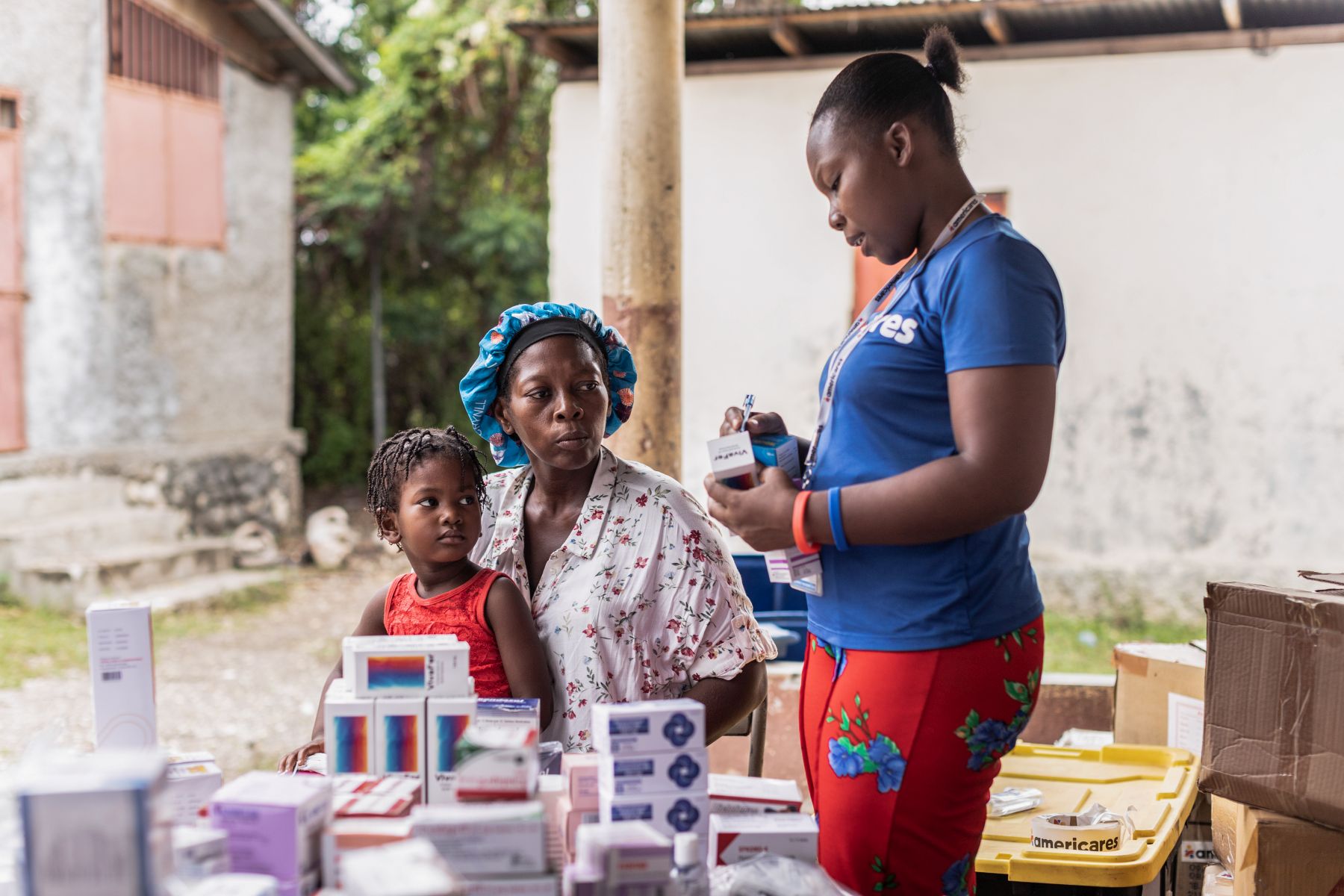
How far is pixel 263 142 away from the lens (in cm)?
1199

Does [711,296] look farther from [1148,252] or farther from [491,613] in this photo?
[491,613]

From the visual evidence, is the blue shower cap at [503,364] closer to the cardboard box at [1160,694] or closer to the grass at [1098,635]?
the cardboard box at [1160,694]

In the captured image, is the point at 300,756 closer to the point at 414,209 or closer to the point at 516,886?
the point at 516,886

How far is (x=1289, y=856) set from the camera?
2258 millimetres

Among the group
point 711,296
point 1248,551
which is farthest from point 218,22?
point 1248,551

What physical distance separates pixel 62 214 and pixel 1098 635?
8.56 m

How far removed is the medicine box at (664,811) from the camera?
1.74 meters

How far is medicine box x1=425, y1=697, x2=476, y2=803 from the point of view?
1.89 metres

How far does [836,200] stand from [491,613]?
3.59 ft

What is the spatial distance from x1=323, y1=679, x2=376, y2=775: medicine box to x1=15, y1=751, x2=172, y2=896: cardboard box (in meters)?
0.55

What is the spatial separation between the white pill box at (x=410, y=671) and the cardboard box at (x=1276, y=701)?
140 centimetres

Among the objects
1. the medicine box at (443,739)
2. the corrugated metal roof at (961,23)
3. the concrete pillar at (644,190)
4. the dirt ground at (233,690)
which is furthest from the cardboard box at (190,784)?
the corrugated metal roof at (961,23)

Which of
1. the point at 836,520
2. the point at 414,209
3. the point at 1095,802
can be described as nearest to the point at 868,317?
the point at 836,520

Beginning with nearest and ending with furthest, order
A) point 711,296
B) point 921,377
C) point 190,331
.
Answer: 1. point 921,377
2. point 711,296
3. point 190,331
